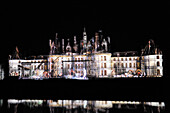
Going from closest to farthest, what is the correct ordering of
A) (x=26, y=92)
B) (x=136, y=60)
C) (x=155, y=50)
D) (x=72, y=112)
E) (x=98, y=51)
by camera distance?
(x=72, y=112) < (x=26, y=92) < (x=155, y=50) < (x=98, y=51) < (x=136, y=60)

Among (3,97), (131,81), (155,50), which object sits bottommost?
(3,97)

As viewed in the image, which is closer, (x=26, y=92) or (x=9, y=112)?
(x=9, y=112)

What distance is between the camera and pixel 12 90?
14398 mm

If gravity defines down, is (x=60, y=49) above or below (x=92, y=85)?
above

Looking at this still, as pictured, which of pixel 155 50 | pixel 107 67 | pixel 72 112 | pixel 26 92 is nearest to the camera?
pixel 72 112

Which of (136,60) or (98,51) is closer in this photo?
(98,51)

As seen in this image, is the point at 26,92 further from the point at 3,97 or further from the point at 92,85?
the point at 92,85

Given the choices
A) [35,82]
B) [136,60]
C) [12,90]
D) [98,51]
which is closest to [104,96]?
[35,82]

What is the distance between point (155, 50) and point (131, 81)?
71.0 feet

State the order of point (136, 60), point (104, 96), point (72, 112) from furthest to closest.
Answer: point (136, 60)
point (104, 96)
point (72, 112)

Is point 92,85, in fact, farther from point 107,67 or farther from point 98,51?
point 107,67

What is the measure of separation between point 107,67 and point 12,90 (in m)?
35.2

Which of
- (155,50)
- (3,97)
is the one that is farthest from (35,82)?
(155,50)

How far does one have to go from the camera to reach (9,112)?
763 centimetres
